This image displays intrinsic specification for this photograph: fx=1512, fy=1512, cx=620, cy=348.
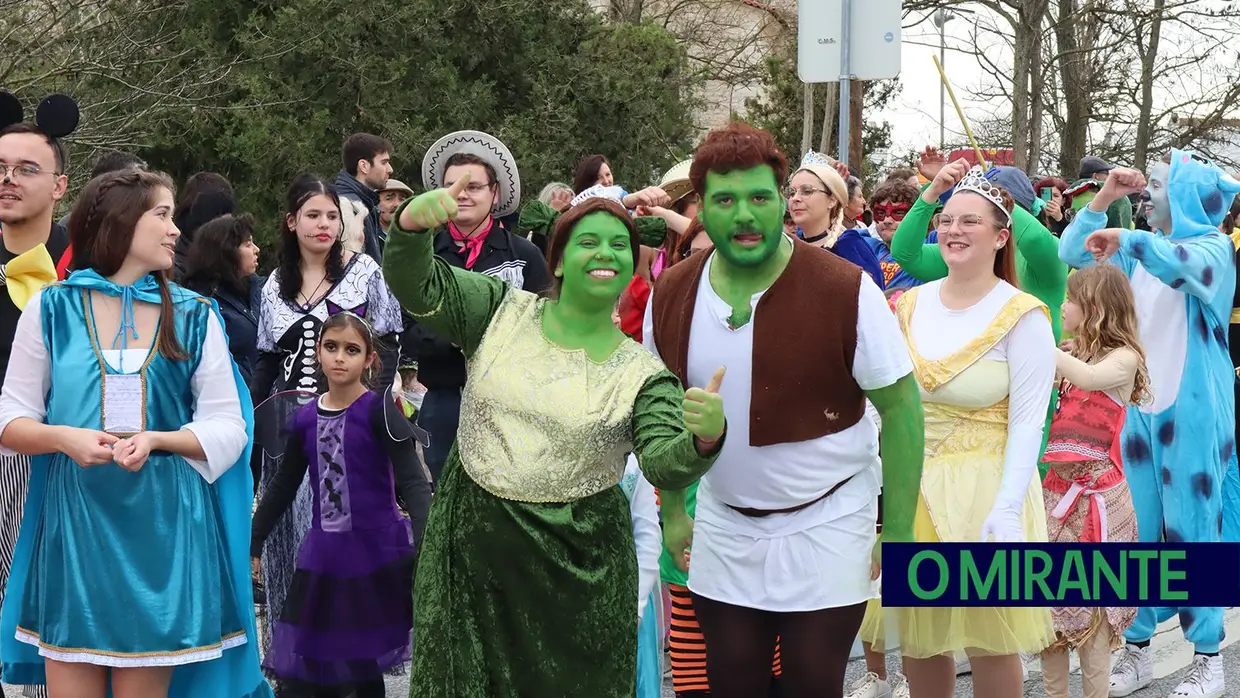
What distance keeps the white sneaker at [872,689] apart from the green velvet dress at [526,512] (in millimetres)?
2256

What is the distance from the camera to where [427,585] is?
372 centimetres

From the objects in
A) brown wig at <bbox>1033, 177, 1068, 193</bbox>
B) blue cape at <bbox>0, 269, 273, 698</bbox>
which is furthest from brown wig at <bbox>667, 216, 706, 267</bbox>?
brown wig at <bbox>1033, 177, 1068, 193</bbox>

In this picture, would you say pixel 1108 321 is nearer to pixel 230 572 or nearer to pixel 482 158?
pixel 482 158

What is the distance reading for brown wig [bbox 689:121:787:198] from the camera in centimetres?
392

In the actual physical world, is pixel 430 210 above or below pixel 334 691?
above

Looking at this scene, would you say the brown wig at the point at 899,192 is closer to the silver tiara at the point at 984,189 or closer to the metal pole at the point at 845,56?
the metal pole at the point at 845,56

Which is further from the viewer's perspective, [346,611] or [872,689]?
[872,689]

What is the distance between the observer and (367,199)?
8539 mm

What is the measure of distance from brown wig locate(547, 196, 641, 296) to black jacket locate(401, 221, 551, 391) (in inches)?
95.1

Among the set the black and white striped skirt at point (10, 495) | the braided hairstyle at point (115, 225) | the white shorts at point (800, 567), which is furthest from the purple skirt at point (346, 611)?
the white shorts at point (800, 567)

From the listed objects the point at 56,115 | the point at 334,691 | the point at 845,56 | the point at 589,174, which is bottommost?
the point at 334,691

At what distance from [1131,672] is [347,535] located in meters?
3.24

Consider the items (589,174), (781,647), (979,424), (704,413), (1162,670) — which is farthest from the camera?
(589,174)

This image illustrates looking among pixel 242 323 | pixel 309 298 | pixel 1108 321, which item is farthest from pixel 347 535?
pixel 1108 321
